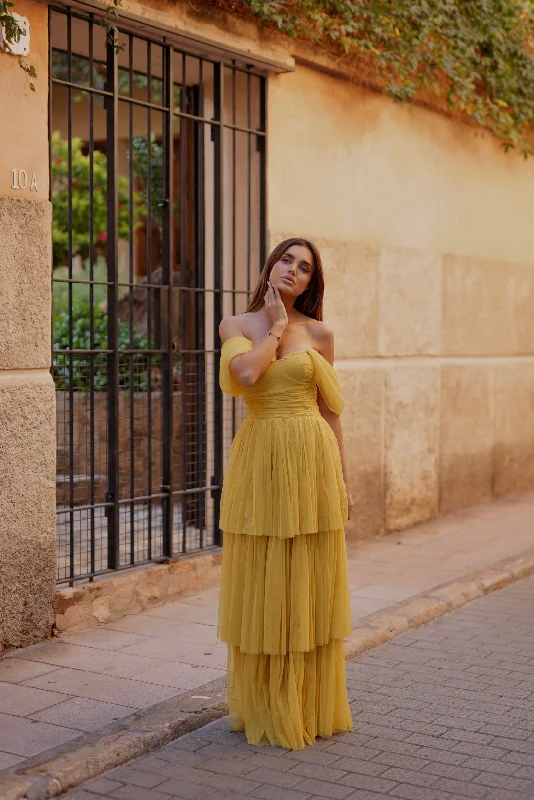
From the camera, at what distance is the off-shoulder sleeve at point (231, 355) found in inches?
204

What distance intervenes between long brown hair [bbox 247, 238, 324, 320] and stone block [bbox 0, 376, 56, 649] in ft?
5.71

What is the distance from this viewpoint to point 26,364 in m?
6.57

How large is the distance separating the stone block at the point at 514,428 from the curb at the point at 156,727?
15.5ft

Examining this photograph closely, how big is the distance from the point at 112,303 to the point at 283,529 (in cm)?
280

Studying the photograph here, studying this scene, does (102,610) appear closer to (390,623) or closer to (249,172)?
(390,623)

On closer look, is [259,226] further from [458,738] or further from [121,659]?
[458,738]

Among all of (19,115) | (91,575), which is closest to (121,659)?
(91,575)

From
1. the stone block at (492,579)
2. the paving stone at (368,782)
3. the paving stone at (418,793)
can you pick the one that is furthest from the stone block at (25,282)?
the stone block at (492,579)

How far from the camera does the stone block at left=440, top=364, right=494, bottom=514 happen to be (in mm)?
11273

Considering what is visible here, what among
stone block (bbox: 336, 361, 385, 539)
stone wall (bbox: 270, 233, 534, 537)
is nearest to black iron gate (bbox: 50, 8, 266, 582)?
stone wall (bbox: 270, 233, 534, 537)

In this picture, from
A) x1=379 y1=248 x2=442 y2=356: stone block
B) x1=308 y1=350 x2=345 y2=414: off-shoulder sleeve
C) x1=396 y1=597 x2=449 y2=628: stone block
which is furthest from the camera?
x1=379 y1=248 x2=442 y2=356: stone block

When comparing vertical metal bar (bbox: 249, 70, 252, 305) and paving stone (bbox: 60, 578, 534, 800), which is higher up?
vertical metal bar (bbox: 249, 70, 252, 305)

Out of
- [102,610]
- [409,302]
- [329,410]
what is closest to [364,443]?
[409,302]

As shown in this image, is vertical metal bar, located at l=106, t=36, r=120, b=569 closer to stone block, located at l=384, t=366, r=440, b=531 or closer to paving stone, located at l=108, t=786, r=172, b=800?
paving stone, located at l=108, t=786, r=172, b=800
